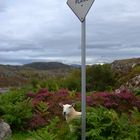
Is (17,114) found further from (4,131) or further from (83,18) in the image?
(83,18)

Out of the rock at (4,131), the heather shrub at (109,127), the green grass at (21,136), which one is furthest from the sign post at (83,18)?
the green grass at (21,136)

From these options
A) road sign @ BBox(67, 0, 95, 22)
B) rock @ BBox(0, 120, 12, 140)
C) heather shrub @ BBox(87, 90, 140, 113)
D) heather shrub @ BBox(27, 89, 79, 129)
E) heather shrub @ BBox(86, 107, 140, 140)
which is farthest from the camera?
heather shrub @ BBox(87, 90, 140, 113)

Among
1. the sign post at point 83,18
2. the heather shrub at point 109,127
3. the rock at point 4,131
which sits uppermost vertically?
the sign post at point 83,18

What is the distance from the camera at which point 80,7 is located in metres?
9.47

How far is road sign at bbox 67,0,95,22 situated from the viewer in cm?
930

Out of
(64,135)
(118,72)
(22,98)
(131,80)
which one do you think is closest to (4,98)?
(22,98)

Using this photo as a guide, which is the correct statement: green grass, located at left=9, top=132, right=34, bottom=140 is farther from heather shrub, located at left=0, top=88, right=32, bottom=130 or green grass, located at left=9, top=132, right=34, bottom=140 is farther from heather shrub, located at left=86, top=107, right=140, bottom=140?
heather shrub, located at left=86, top=107, right=140, bottom=140

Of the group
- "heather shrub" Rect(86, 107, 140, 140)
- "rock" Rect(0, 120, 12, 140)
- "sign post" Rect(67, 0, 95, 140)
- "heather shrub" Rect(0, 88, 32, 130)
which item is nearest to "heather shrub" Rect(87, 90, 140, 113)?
"heather shrub" Rect(0, 88, 32, 130)

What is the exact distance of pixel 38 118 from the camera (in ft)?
62.2

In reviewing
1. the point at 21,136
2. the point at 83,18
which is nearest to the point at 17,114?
the point at 21,136

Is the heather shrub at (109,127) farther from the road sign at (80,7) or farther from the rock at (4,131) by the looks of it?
the rock at (4,131)

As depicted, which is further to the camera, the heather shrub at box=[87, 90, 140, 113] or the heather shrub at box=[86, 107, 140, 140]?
the heather shrub at box=[87, 90, 140, 113]

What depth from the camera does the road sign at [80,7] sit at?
930cm

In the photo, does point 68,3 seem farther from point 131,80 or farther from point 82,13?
point 131,80
